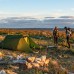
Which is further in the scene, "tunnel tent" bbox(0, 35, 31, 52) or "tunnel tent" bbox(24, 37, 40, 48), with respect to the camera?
"tunnel tent" bbox(24, 37, 40, 48)

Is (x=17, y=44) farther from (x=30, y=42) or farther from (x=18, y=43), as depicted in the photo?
(x=30, y=42)

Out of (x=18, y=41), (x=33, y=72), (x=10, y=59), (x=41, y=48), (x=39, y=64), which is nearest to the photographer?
(x=33, y=72)

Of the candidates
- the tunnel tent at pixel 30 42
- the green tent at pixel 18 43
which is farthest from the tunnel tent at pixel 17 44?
the tunnel tent at pixel 30 42

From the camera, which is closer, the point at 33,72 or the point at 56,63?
the point at 33,72

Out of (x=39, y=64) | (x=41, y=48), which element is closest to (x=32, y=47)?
(x=41, y=48)

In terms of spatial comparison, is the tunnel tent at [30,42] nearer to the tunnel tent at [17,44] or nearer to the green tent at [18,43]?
the green tent at [18,43]

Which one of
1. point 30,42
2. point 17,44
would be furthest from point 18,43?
point 30,42

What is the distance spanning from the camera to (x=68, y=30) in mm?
30875

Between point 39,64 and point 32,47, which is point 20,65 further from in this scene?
point 32,47

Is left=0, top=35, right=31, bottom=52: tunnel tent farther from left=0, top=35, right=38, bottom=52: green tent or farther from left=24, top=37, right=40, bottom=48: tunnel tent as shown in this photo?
left=24, top=37, right=40, bottom=48: tunnel tent

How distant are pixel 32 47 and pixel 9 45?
212 centimetres

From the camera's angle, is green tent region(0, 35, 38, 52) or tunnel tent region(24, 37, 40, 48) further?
tunnel tent region(24, 37, 40, 48)

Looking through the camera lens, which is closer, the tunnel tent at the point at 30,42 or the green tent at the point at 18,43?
the green tent at the point at 18,43

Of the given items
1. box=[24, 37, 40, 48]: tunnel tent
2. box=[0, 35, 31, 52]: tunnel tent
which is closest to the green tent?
box=[0, 35, 31, 52]: tunnel tent
